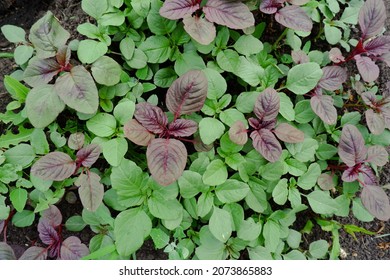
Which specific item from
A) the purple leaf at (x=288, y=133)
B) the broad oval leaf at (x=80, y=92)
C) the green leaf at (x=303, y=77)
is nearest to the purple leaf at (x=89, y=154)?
the broad oval leaf at (x=80, y=92)

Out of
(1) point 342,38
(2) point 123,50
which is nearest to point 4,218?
(2) point 123,50

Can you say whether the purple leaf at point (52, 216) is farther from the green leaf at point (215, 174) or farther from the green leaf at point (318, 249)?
the green leaf at point (318, 249)

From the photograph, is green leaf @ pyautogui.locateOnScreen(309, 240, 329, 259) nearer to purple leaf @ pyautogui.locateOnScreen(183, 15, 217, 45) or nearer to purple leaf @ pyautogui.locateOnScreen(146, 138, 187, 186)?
purple leaf @ pyautogui.locateOnScreen(146, 138, 187, 186)

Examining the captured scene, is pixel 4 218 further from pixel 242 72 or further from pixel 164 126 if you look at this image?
pixel 242 72

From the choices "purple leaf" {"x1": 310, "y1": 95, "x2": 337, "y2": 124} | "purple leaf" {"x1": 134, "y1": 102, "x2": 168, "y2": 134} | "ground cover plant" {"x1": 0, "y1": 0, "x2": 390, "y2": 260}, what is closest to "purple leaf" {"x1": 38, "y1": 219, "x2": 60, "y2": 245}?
"ground cover plant" {"x1": 0, "y1": 0, "x2": 390, "y2": 260}

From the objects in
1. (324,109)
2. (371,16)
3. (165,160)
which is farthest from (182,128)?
(371,16)
